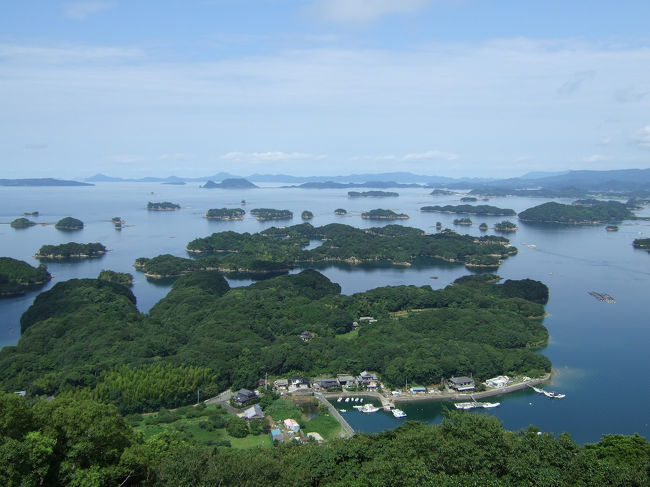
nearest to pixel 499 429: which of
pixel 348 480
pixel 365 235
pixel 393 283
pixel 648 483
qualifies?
pixel 648 483

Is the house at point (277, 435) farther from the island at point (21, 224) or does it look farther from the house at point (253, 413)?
the island at point (21, 224)

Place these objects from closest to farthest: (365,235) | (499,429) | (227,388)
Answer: (499,429), (227,388), (365,235)

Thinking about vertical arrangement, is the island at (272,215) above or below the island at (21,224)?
above

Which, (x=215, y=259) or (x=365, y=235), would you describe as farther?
(x=365, y=235)

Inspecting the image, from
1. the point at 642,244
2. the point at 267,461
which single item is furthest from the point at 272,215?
the point at 267,461

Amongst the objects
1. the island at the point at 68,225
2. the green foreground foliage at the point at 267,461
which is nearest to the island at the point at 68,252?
the island at the point at 68,225

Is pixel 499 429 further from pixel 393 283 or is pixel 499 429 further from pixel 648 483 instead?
pixel 393 283
